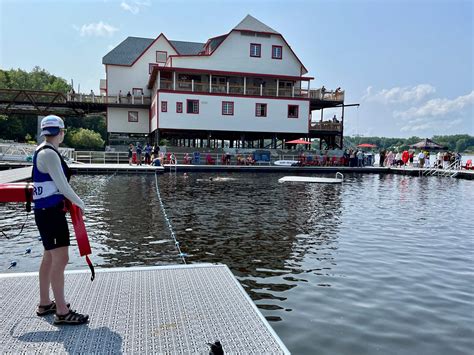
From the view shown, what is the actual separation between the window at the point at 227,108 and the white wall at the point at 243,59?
4326 mm

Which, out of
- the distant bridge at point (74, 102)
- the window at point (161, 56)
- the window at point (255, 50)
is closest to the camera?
the window at point (255, 50)

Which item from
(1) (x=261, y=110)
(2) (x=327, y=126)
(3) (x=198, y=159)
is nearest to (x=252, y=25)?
(1) (x=261, y=110)

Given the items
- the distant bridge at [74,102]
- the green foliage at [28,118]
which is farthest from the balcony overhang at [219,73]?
the green foliage at [28,118]

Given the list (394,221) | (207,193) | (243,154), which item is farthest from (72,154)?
(394,221)

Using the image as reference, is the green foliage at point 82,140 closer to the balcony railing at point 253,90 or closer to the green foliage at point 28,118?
the green foliage at point 28,118

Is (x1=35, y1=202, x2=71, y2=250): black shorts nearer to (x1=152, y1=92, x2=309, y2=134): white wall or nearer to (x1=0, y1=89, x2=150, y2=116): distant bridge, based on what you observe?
(x1=152, y1=92, x2=309, y2=134): white wall

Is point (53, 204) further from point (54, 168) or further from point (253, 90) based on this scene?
point (253, 90)

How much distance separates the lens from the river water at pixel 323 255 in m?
5.38

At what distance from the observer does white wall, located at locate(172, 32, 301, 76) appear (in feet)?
136

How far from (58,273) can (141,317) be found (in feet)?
3.40

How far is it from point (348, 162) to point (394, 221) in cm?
2776

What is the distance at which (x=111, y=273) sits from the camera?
5945 millimetres

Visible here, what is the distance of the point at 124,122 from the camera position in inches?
1870

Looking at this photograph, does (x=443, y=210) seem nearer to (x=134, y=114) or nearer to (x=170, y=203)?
(x=170, y=203)
